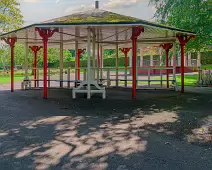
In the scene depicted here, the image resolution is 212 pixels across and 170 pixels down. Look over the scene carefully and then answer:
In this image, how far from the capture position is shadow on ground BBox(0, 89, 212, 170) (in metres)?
3.84

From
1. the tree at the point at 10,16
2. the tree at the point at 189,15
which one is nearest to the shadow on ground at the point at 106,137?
the tree at the point at 189,15

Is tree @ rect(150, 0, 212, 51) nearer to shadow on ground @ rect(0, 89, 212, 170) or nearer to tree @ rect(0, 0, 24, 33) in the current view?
shadow on ground @ rect(0, 89, 212, 170)

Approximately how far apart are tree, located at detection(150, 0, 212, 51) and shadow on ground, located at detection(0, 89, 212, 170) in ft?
14.9

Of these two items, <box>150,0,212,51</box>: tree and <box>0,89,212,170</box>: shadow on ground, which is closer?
<box>0,89,212,170</box>: shadow on ground

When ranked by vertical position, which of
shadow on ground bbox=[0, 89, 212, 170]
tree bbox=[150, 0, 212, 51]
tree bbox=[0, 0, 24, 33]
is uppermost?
tree bbox=[0, 0, 24, 33]

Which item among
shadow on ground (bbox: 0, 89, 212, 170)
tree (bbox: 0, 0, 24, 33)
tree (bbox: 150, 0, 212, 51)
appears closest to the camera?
shadow on ground (bbox: 0, 89, 212, 170)

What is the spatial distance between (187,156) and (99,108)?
4.58m

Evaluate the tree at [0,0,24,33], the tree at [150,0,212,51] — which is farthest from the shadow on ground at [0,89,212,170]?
the tree at [0,0,24,33]

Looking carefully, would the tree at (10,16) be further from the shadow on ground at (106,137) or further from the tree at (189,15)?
the shadow on ground at (106,137)

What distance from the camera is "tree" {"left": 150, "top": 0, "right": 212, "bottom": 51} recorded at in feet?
36.6

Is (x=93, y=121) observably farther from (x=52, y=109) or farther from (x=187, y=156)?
(x=187, y=156)

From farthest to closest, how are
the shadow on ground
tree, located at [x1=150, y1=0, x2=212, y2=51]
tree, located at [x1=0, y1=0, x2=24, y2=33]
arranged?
tree, located at [x1=0, y1=0, x2=24, y2=33] → tree, located at [x1=150, y1=0, x2=212, y2=51] → the shadow on ground

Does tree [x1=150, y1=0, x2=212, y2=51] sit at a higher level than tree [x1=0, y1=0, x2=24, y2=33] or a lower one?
lower

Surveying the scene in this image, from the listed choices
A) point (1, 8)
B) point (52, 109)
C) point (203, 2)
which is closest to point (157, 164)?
point (52, 109)
